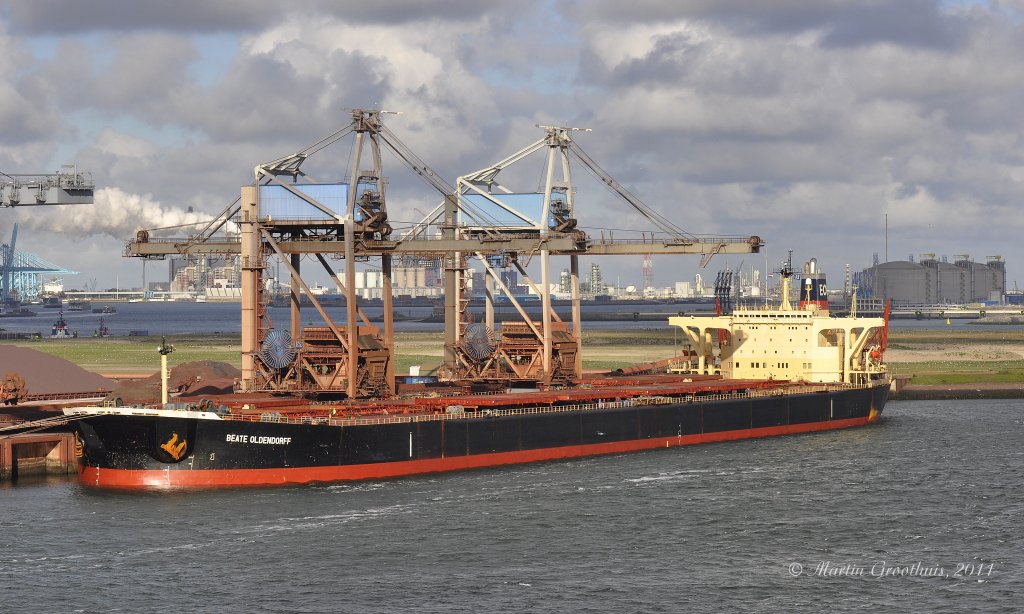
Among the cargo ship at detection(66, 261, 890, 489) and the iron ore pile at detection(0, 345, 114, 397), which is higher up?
the iron ore pile at detection(0, 345, 114, 397)

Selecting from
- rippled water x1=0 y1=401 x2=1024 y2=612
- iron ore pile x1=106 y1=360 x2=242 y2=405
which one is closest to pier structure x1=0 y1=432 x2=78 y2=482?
rippled water x1=0 y1=401 x2=1024 y2=612

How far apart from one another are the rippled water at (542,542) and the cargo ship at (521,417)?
60.1 inches

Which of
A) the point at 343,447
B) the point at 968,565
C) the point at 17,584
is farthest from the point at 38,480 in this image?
the point at 968,565

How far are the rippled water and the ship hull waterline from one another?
4.37ft

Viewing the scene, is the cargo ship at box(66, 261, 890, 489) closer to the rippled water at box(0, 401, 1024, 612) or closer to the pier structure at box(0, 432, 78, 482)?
the rippled water at box(0, 401, 1024, 612)

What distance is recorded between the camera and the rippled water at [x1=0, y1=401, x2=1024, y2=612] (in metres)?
33.5

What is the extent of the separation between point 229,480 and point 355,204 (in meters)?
14.9

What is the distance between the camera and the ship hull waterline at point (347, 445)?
155 ft

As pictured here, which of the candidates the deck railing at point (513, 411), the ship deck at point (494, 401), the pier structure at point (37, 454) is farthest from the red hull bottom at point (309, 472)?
the pier structure at point (37, 454)

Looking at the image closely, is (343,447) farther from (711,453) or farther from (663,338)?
(663,338)

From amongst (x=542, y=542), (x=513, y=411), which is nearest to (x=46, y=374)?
(x=513, y=411)

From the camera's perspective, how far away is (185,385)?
6203cm

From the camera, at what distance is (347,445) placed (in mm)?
49469

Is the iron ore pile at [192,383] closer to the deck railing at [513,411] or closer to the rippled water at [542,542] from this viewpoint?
the rippled water at [542,542]
